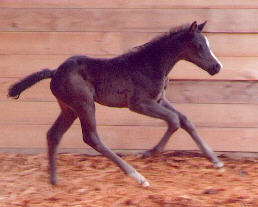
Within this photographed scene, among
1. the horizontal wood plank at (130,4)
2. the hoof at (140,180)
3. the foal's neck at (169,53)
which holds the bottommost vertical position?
the hoof at (140,180)

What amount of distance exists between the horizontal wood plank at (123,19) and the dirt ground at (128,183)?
1.19 metres

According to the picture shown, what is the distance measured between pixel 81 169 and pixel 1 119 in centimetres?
102

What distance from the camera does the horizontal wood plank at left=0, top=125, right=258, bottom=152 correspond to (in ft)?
15.6

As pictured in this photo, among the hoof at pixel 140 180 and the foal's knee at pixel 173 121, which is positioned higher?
the foal's knee at pixel 173 121

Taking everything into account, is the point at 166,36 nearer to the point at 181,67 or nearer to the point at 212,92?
the point at 181,67

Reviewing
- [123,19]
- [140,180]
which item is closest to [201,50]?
[140,180]

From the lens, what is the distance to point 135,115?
480cm

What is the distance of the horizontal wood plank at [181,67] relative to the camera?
4699mm

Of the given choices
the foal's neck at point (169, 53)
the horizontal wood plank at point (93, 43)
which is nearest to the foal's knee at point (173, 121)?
the foal's neck at point (169, 53)

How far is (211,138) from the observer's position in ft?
15.7

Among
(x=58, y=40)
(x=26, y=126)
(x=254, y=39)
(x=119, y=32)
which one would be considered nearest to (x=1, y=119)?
(x=26, y=126)

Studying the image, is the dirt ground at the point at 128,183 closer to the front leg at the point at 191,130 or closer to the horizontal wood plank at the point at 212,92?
the front leg at the point at 191,130

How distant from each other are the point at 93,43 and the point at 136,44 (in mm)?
399

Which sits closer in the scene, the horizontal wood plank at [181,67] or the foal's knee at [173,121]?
the foal's knee at [173,121]
